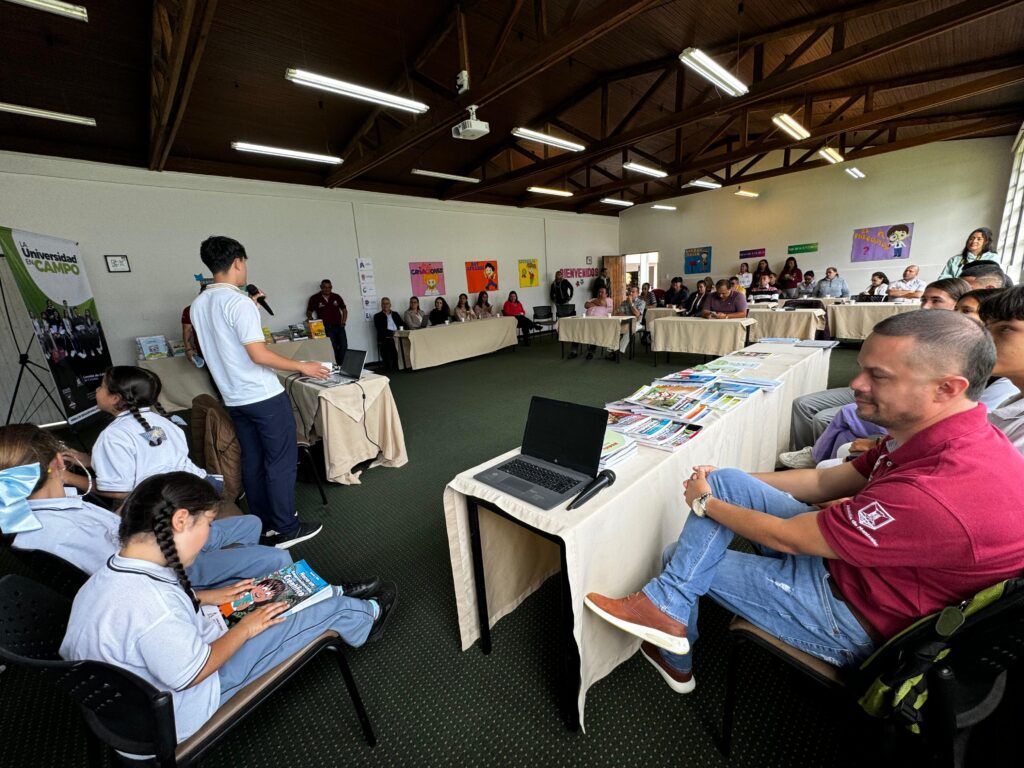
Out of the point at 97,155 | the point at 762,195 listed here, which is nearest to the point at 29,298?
the point at 97,155

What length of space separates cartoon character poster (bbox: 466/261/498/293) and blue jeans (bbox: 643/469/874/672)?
316 inches

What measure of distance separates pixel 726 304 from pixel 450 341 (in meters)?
4.13

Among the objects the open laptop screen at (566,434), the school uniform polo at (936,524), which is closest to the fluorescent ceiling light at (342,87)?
the open laptop screen at (566,434)

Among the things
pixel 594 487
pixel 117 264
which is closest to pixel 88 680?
pixel 594 487

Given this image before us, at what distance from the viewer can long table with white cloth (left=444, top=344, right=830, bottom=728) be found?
1.09 meters

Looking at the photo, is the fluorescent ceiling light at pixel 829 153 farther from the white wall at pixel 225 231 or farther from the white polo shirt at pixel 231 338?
the white polo shirt at pixel 231 338

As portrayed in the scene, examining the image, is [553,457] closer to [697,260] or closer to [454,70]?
[454,70]

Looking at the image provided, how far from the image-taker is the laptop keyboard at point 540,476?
3.97 ft

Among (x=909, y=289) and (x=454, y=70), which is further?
(x=909, y=289)

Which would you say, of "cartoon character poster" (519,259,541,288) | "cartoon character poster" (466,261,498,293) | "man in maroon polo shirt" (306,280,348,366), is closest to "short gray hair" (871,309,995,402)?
"man in maroon polo shirt" (306,280,348,366)

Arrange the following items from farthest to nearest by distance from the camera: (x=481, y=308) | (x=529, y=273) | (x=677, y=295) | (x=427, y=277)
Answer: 1. (x=529, y=273)
2. (x=481, y=308)
3. (x=427, y=277)
4. (x=677, y=295)

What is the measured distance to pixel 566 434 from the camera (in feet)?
4.33

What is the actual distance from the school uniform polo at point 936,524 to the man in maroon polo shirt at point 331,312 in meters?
6.48

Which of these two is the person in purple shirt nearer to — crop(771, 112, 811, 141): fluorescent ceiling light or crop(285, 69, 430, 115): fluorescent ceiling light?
crop(771, 112, 811, 141): fluorescent ceiling light
